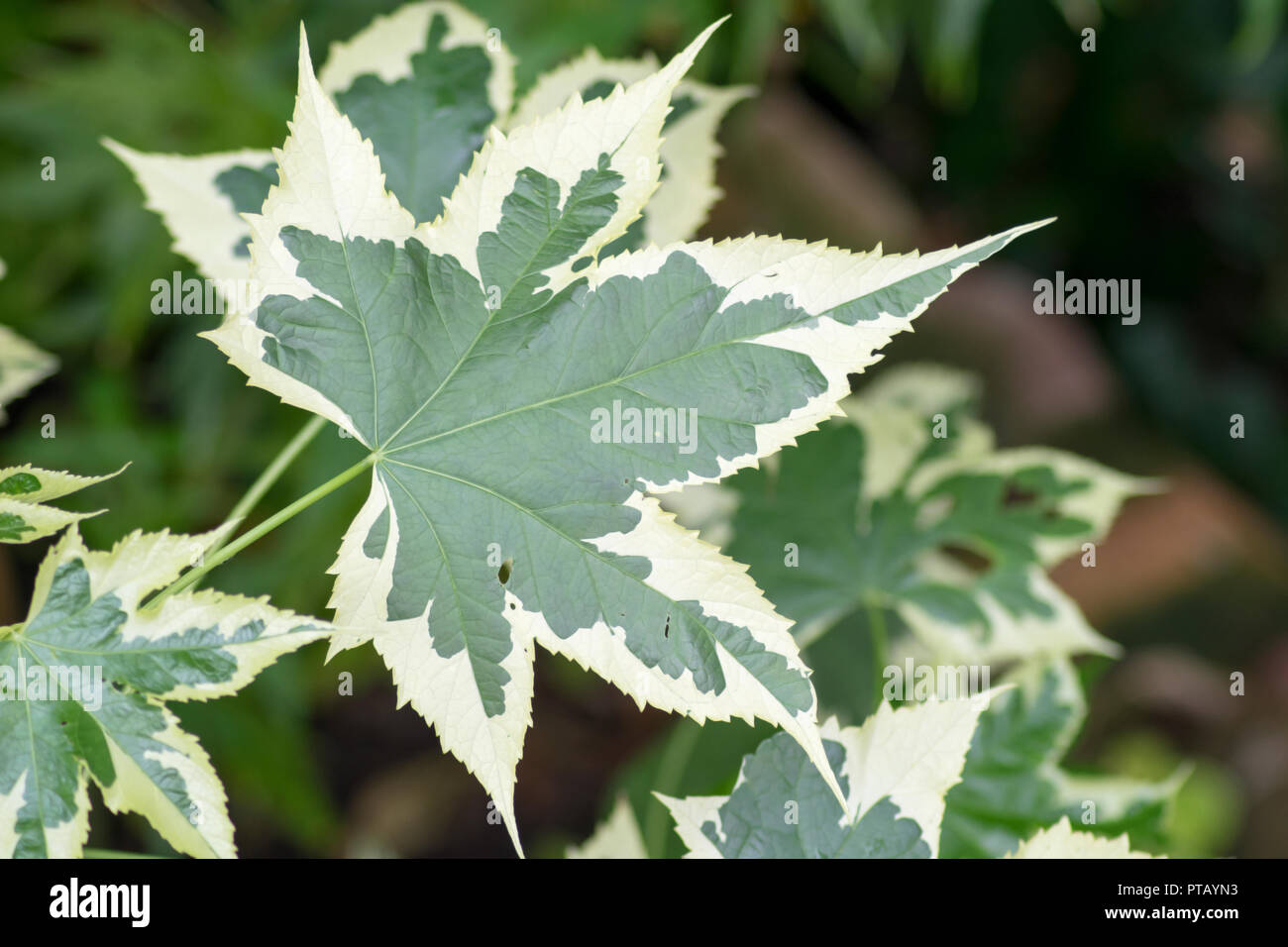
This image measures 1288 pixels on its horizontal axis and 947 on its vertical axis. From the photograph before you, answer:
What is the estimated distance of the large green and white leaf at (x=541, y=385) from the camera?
446mm

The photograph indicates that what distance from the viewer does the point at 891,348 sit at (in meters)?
2.05

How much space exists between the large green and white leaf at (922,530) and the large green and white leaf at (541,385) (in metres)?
0.31

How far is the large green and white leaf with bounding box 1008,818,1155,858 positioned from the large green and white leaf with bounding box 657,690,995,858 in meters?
0.06

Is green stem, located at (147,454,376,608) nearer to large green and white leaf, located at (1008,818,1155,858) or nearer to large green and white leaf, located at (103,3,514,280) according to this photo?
large green and white leaf, located at (103,3,514,280)

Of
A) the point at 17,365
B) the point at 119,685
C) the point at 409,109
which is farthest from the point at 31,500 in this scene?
the point at 409,109

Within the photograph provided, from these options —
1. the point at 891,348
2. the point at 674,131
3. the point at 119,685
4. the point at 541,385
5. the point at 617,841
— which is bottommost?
the point at 617,841

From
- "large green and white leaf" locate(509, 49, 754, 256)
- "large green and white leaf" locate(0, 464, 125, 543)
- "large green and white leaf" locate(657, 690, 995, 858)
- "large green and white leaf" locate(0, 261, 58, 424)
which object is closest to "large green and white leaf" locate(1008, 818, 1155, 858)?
"large green and white leaf" locate(657, 690, 995, 858)

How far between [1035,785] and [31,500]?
2.11 ft

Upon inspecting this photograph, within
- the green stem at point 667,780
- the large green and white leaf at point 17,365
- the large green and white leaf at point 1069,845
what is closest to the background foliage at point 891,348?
the green stem at point 667,780

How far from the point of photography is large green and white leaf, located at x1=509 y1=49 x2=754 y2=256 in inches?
23.8

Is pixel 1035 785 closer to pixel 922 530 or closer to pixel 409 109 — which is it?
pixel 922 530
